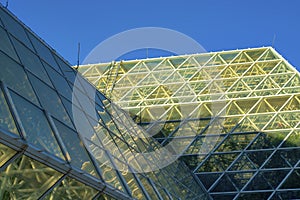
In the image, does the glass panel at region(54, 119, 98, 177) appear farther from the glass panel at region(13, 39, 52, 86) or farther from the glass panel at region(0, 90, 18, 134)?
the glass panel at region(13, 39, 52, 86)

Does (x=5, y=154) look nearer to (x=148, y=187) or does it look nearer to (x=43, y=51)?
(x=148, y=187)

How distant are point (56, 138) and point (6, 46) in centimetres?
279

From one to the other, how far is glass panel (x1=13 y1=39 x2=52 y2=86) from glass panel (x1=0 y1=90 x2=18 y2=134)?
10.4 feet

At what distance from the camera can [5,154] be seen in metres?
8.12

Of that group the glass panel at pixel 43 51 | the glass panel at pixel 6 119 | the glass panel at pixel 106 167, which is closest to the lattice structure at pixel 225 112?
the glass panel at pixel 43 51

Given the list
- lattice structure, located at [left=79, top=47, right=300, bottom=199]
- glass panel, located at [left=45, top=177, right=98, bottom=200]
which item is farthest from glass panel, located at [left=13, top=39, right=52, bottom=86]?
lattice structure, located at [left=79, top=47, right=300, bottom=199]

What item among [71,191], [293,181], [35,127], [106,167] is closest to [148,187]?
[106,167]

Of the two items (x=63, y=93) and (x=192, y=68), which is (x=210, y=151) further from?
(x=63, y=93)

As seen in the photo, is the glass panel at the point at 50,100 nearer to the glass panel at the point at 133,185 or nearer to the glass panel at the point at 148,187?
the glass panel at the point at 133,185

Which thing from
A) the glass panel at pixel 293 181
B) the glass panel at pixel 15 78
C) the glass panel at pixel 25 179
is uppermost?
the glass panel at pixel 15 78

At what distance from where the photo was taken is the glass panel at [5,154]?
805 cm

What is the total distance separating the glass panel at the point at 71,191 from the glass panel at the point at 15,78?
203cm

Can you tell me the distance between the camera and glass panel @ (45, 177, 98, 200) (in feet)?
30.2

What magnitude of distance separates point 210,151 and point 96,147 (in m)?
12.8
